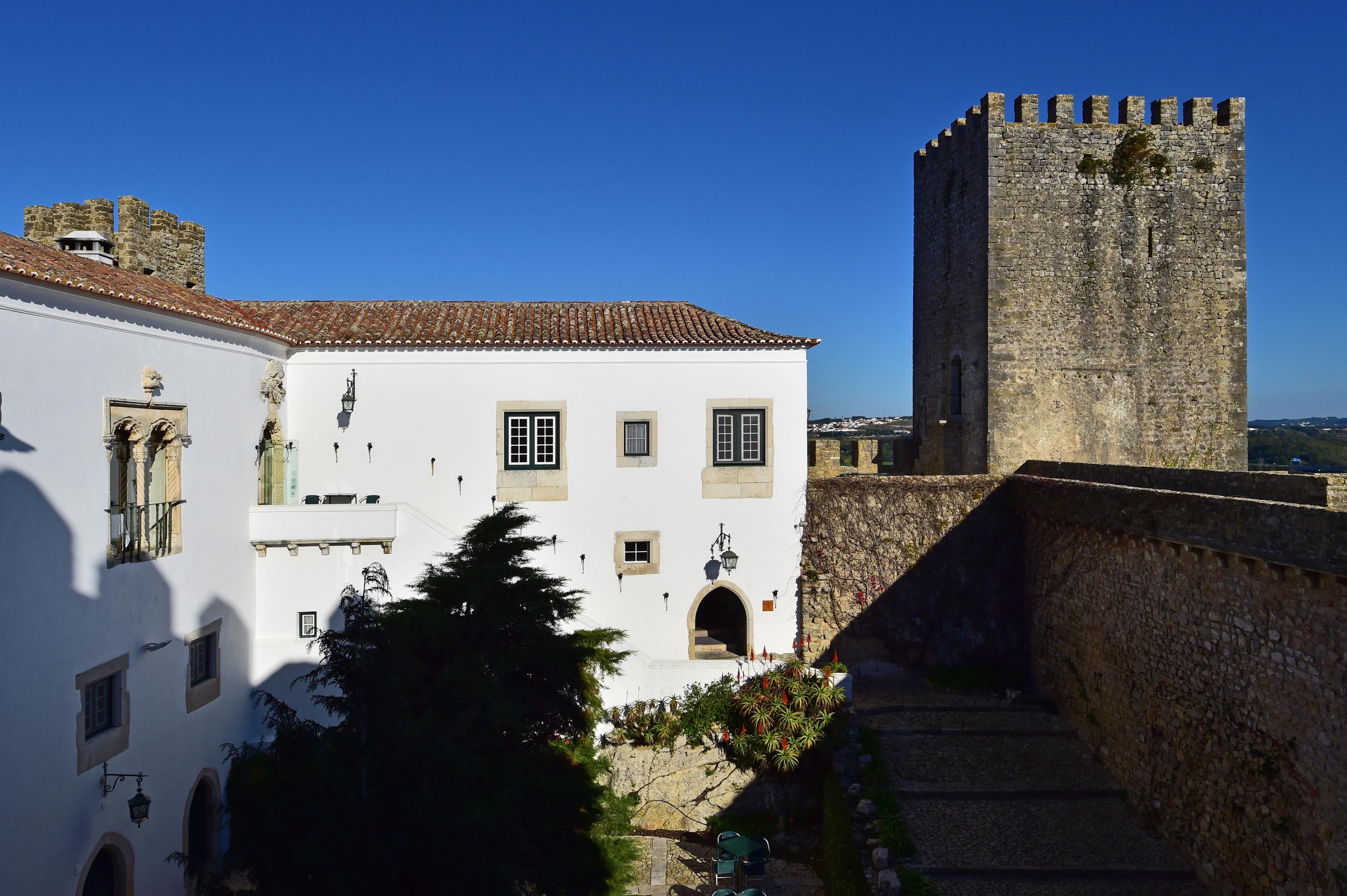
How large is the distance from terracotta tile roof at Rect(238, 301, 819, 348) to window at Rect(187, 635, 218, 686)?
18.2 feet

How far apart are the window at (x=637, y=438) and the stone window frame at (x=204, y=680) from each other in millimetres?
7403

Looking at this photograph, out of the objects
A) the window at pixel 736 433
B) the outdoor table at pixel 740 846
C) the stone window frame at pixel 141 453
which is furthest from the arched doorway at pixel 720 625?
the stone window frame at pixel 141 453

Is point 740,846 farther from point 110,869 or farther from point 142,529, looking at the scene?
point 142,529

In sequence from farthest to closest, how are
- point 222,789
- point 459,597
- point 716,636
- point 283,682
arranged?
point 716,636 → point 283,682 → point 222,789 → point 459,597

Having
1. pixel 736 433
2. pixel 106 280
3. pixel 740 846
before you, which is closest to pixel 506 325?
pixel 736 433

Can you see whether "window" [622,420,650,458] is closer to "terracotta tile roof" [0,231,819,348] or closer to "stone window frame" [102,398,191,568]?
"terracotta tile roof" [0,231,819,348]

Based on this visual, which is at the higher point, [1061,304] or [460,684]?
[1061,304]

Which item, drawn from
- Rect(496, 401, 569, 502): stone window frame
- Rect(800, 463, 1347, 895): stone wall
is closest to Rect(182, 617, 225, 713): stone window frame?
Rect(496, 401, 569, 502): stone window frame

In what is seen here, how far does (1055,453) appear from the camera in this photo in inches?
744

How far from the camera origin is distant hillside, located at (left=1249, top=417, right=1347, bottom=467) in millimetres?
37250

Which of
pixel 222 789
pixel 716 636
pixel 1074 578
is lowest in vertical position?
pixel 222 789

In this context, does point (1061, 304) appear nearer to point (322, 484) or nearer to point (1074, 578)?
point (1074, 578)

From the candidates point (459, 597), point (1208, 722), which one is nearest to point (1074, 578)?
point (1208, 722)

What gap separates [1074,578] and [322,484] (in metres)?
13.5
